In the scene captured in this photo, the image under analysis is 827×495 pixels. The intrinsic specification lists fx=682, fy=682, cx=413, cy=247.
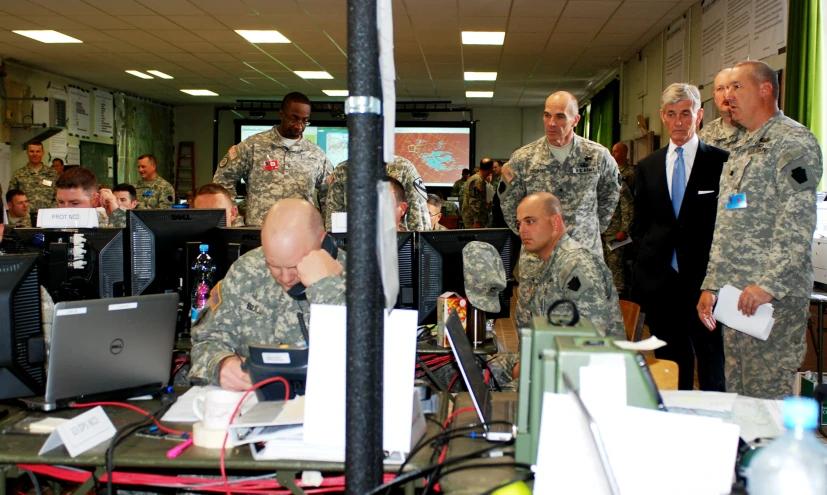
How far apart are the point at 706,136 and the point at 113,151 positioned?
1127 cm

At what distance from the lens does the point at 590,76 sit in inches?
426

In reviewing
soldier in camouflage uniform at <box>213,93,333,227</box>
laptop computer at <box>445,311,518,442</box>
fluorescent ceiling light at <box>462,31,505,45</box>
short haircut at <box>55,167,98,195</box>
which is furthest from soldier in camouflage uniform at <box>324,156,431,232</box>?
fluorescent ceiling light at <box>462,31,505,45</box>

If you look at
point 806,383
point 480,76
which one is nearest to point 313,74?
point 480,76

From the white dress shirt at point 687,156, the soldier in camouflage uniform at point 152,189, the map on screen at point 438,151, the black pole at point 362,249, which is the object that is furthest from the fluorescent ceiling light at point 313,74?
the black pole at point 362,249

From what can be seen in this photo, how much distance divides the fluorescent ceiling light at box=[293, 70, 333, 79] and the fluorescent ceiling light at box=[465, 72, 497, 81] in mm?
2240

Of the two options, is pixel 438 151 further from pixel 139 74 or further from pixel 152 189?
pixel 152 189

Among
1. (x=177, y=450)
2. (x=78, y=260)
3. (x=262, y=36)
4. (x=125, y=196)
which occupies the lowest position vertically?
(x=177, y=450)

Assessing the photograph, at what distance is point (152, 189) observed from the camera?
683 centimetres

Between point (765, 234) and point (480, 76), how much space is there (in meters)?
8.87

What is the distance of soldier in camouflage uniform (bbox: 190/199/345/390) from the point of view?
2000 millimetres

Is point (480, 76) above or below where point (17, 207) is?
above

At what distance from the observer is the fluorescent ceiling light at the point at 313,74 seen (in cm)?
1055

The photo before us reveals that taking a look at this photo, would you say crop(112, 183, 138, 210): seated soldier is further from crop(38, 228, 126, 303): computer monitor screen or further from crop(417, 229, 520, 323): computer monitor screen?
crop(417, 229, 520, 323): computer monitor screen

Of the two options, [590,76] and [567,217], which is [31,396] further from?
[590,76]
